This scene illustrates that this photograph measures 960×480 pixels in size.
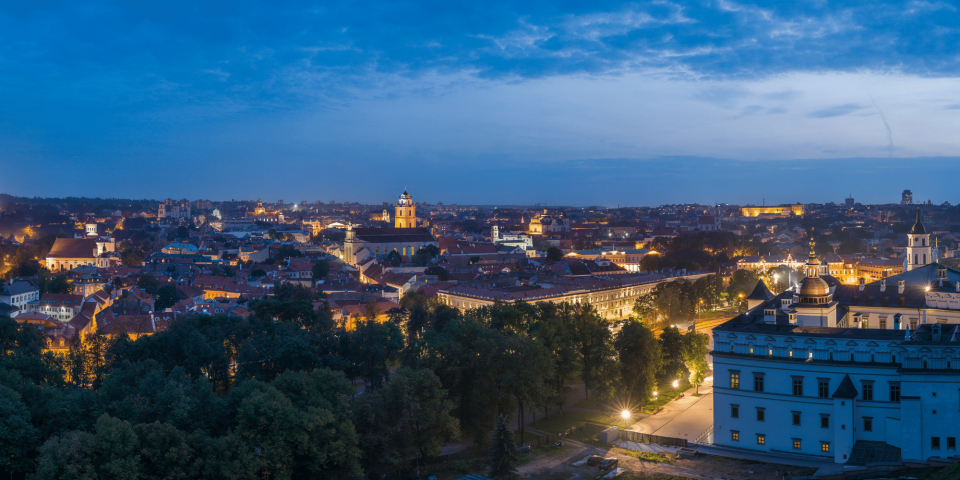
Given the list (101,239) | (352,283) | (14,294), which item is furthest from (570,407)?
(101,239)

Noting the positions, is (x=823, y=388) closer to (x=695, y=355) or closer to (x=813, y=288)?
(x=813, y=288)

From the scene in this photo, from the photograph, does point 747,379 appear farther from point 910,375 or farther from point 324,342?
point 324,342

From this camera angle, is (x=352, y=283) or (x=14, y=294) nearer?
(x=14, y=294)

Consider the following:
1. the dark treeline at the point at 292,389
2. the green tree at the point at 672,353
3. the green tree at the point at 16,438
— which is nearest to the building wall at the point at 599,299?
the dark treeline at the point at 292,389

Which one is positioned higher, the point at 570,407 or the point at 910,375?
the point at 910,375

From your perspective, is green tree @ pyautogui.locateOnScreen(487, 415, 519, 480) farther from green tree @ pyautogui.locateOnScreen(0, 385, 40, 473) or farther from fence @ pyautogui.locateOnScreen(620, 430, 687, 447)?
green tree @ pyautogui.locateOnScreen(0, 385, 40, 473)

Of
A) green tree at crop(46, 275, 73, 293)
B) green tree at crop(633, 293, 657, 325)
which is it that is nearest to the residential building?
green tree at crop(46, 275, 73, 293)

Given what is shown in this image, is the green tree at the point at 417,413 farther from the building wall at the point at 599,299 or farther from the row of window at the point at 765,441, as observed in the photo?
the building wall at the point at 599,299
